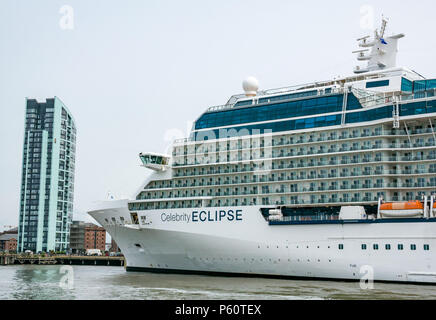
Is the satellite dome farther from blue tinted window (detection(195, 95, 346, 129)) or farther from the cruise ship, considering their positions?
blue tinted window (detection(195, 95, 346, 129))

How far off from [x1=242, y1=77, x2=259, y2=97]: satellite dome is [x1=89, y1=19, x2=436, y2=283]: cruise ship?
0.28 ft

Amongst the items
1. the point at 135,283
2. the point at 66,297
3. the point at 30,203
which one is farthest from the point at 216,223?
the point at 30,203

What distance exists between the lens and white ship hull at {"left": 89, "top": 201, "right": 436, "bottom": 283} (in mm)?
27625

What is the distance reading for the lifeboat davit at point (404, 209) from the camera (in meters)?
27.6

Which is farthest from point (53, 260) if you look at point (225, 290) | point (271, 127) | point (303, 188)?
point (225, 290)

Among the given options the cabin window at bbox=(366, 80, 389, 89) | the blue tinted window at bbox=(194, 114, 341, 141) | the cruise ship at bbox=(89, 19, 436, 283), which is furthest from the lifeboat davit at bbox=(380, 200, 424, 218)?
the cabin window at bbox=(366, 80, 389, 89)

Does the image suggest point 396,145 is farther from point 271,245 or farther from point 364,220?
point 271,245

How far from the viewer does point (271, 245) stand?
3094 centimetres

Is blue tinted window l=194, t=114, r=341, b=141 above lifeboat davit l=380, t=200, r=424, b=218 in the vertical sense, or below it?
above

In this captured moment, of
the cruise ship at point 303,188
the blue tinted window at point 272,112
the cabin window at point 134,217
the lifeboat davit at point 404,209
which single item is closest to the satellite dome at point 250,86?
the cruise ship at point 303,188

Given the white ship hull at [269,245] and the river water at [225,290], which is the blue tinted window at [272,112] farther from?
the river water at [225,290]

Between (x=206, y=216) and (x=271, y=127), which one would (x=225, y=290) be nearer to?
(x=206, y=216)

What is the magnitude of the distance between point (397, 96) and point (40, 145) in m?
82.6

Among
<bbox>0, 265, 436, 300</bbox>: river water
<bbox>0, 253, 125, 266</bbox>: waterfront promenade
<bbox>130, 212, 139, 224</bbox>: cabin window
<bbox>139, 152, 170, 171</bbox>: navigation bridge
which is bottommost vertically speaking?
<bbox>0, 253, 125, 266</bbox>: waterfront promenade
